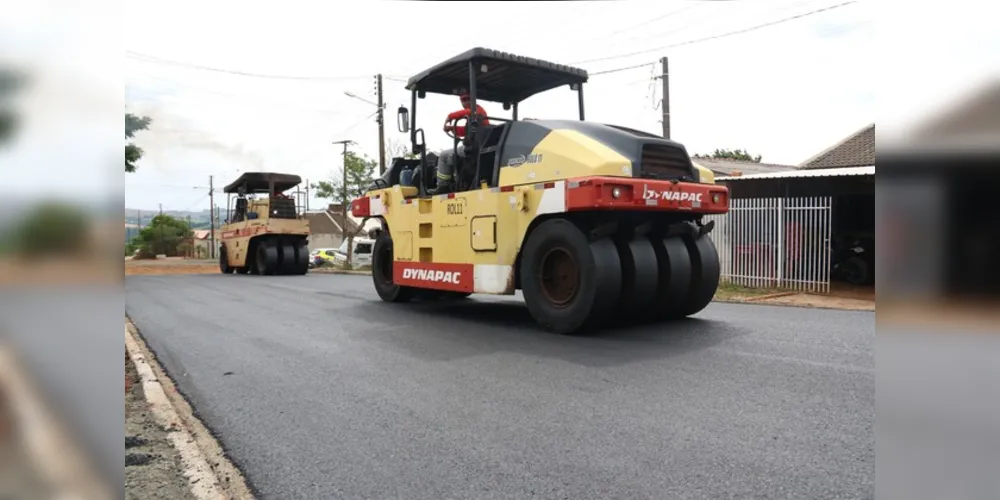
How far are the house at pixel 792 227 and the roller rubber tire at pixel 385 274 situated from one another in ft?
23.1

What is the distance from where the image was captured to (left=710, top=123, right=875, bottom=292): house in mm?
11392

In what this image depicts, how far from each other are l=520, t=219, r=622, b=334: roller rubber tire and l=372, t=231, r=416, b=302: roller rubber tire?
10.8 feet

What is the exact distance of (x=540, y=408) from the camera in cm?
364

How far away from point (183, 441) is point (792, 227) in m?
11.2

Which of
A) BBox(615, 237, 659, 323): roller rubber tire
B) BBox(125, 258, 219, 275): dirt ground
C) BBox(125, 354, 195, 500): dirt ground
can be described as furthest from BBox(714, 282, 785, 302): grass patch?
BBox(125, 258, 219, 275): dirt ground

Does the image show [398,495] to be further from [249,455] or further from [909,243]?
[909,243]

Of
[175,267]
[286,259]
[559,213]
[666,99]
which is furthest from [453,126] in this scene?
[175,267]

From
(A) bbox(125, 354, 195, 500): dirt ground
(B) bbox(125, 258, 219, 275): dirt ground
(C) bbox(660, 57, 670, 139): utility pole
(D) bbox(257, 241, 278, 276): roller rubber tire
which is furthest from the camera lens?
(B) bbox(125, 258, 219, 275): dirt ground

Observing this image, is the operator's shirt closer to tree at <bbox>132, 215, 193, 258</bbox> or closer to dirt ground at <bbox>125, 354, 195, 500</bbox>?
tree at <bbox>132, 215, 193, 258</bbox>

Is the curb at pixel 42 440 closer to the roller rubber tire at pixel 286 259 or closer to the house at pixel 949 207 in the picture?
the house at pixel 949 207

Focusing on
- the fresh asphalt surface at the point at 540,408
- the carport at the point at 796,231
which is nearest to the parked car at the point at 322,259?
the carport at the point at 796,231

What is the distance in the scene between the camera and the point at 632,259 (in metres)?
5.95

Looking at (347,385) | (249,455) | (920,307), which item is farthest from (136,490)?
(920,307)

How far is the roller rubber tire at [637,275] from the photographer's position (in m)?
5.95
